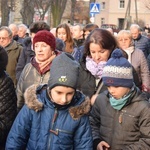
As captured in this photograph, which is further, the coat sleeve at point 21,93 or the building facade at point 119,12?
the building facade at point 119,12

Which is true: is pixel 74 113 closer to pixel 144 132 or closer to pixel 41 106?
pixel 41 106

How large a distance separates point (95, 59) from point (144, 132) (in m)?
1.15

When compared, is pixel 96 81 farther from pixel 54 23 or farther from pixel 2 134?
pixel 54 23

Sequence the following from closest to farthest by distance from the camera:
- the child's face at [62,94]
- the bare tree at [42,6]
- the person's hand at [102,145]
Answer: the child's face at [62,94] < the person's hand at [102,145] < the bare tree at [42,6]

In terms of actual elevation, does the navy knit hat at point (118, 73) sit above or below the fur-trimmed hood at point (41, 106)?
above

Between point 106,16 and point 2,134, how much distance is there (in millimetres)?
76530

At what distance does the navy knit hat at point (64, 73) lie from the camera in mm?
3166

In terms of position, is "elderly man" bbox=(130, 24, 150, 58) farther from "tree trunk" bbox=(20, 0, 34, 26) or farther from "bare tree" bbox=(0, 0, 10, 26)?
"tree trunk" bbox=(20, 0, 34, 26)

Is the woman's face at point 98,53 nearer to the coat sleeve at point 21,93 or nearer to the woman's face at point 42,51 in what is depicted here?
the woman's face at point 42,51

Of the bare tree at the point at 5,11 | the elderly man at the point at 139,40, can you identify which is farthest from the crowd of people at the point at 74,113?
the bare tree at the point at 5,11

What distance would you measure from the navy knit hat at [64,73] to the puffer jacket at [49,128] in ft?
0.52

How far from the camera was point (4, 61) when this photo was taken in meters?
3.92

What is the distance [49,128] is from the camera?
10.6 feet

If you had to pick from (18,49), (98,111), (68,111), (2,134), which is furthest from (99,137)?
(18,49)
